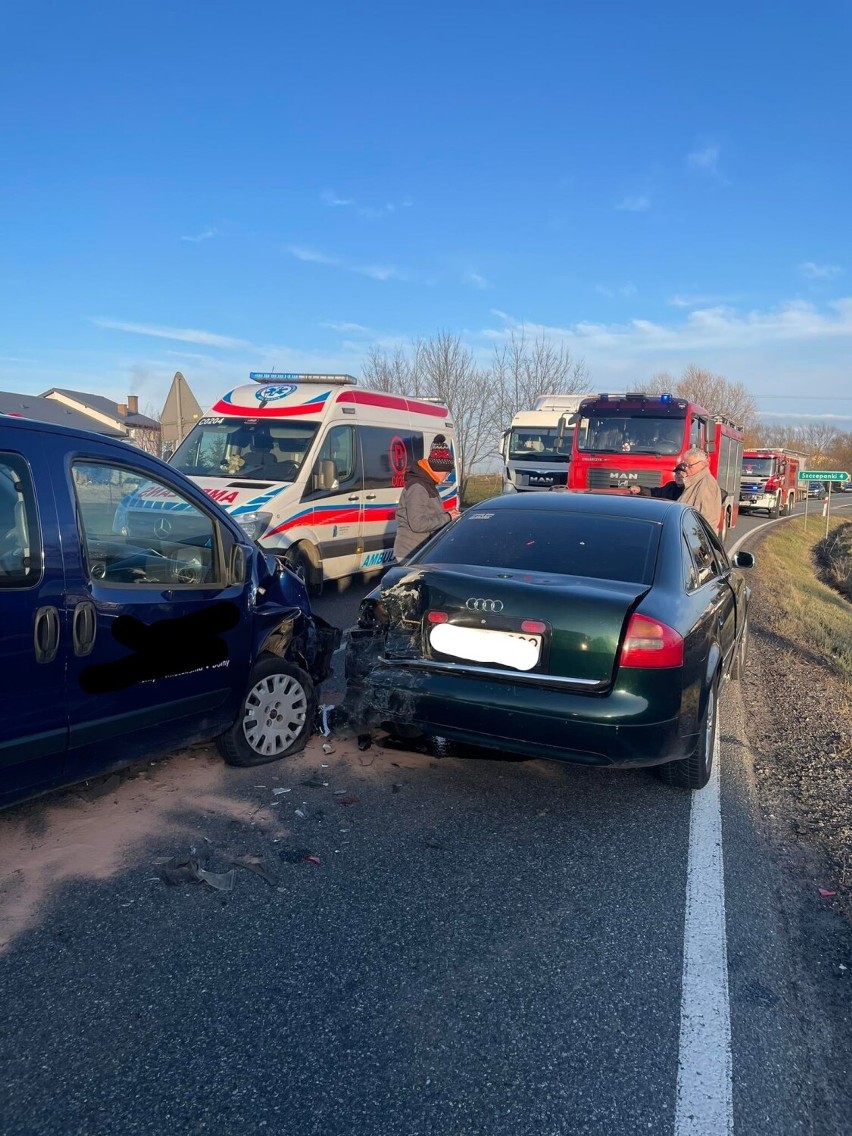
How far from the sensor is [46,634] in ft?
11.1

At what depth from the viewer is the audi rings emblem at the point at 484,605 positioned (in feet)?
13.9

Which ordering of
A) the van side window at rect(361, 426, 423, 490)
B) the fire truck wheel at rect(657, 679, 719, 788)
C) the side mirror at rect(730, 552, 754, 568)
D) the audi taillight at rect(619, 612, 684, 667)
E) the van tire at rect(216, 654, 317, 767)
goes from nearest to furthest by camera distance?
the audi taillight at rect(619, 612, 684, 667) < the fire truck wheel at rect(657, 679, 719, 788) < the van tire at rect(216, 654, 317, 767) < the side mirror at rect(730, 552, 754, 568) < the van side window at rect(361, 426, 423, 490)

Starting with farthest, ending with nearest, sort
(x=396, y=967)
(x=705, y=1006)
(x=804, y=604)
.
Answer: (x=804, y=604), (x=396, y=967), (x=705, y=1006)

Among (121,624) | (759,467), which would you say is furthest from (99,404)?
(121,624)

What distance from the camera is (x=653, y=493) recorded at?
15.0 meters

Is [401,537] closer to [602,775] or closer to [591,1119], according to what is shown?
[602,775]

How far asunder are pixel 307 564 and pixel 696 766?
6.14 metres

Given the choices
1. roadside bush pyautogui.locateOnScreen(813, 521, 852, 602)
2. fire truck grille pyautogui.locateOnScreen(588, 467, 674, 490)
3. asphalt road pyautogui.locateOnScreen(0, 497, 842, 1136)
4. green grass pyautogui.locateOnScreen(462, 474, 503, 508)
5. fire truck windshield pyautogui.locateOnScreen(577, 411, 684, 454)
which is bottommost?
roadside bush pyautogui.locateOnScreen(813, 521, 852, 602)

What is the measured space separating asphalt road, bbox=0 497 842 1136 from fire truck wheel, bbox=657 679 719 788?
0.14m

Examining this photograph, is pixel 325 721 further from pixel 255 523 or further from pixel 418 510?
pixel 255 523

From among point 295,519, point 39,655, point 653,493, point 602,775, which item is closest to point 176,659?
point 39,655

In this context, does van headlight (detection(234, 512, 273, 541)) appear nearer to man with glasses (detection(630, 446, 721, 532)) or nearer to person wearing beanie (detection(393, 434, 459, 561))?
person wearing beanie (detection(393, 434, 459, 561))

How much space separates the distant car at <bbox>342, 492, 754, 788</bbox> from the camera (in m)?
4.03

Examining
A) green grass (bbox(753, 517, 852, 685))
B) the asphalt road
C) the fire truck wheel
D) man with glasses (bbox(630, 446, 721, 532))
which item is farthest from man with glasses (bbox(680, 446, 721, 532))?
the asphalt road
